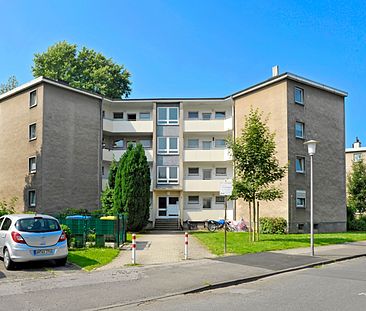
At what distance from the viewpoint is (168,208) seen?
118ft

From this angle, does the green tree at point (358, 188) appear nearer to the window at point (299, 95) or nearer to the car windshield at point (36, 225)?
the window at point (299, 95)

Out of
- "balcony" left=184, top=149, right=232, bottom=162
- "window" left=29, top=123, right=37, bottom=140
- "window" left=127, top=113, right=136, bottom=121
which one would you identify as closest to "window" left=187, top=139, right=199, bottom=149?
"balcony" left=184, top=149, right=232, bottom=162

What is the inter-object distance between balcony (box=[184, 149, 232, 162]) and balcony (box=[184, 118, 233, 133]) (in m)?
1.69

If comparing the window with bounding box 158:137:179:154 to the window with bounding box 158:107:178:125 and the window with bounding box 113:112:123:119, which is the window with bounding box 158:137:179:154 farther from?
the window with bounding box 113:112:123:119

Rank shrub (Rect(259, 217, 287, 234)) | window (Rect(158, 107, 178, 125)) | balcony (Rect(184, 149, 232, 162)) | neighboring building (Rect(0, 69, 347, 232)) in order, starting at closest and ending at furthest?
shrub (Rect(259, 217, 287, 234))
neighboring building (Rect(0, 69, 347, 232))
balcony (Rect(184, 149, 232, 162))
window (Rect(158, 107, 178, 125))

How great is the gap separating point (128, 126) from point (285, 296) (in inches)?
1091

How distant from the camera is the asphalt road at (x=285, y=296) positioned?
797 cm

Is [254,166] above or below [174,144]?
below

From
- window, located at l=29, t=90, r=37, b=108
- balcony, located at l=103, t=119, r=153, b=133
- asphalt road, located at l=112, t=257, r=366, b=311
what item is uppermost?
window, located at l=29, t=90, r=37, b=108

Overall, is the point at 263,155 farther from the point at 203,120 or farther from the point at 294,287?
the point at 203,120

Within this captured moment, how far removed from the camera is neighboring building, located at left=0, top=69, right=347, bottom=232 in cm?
2886

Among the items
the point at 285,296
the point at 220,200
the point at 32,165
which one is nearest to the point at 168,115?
the point at 220,200

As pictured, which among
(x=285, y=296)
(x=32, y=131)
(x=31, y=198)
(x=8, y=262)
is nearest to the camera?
(x=285, y=296)

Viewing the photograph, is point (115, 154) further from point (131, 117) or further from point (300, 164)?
point (300, 164)
